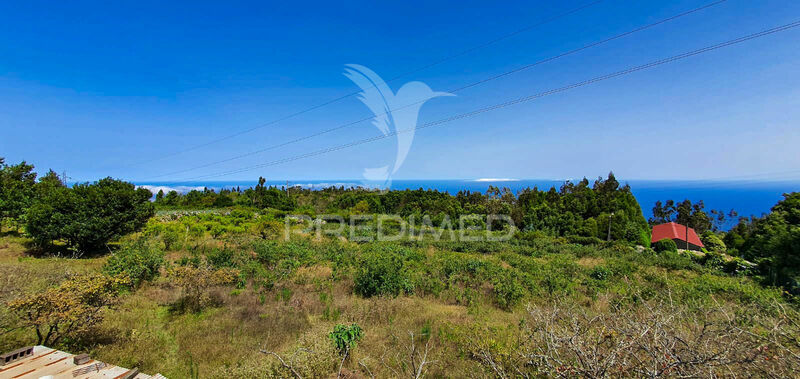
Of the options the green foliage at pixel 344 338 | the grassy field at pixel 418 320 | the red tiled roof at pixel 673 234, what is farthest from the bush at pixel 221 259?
the red tiled roof at pixel 673 234

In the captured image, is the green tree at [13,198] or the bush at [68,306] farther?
the green tree at [13,198]

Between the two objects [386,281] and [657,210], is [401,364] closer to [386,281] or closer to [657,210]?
[386,281]

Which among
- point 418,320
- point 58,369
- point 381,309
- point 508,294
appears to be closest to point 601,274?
point 508,294

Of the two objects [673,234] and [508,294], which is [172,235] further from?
[673,234]

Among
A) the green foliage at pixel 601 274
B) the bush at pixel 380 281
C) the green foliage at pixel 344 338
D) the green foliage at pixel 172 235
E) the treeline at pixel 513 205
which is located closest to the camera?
the green foliage at pixel 344 338

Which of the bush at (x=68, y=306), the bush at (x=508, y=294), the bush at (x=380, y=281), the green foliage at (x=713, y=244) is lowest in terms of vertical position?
the green foliage at (x=713, y=244)

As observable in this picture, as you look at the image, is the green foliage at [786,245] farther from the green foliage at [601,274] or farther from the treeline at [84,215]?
the treeline at [84,215]

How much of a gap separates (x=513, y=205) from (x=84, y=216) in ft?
112

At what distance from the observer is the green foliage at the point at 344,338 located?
5598 mm

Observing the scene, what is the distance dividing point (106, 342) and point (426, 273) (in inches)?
378

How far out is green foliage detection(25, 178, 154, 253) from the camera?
1249 centimetres

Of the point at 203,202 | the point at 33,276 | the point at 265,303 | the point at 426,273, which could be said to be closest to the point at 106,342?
the point at 265,303

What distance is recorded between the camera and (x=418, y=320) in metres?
7.47

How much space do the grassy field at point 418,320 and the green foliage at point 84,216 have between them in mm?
1222
